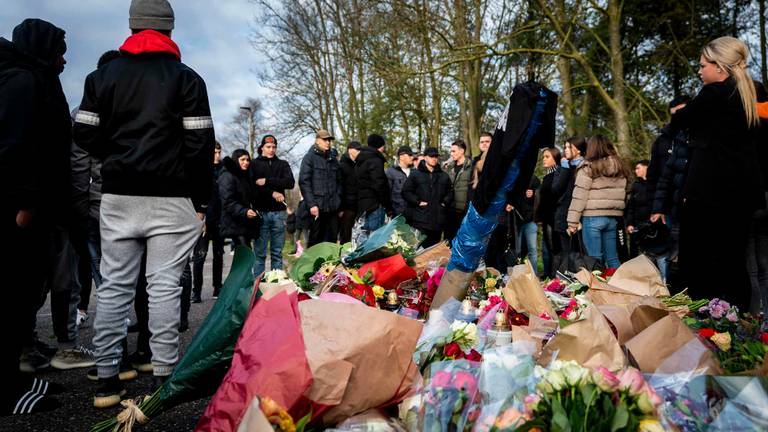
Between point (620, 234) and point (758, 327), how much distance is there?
152 inches

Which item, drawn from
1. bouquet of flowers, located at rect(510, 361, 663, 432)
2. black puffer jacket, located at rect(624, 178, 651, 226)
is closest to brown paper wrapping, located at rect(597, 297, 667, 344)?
bouquet of flowers, located at rect(510, 361, 663, 432)

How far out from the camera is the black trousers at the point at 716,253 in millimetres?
3373

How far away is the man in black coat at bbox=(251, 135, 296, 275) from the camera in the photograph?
25.4ft

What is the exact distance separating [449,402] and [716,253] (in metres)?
2.48

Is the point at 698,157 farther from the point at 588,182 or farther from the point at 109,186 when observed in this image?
the point at 109,186

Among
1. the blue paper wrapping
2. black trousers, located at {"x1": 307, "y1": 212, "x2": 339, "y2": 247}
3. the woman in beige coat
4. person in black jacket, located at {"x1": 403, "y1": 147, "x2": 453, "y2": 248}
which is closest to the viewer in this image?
the blue paper wrapping

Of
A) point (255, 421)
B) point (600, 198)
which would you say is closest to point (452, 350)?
point (255, 421)

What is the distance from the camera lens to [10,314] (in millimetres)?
3055

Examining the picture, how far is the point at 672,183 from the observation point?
200 inches

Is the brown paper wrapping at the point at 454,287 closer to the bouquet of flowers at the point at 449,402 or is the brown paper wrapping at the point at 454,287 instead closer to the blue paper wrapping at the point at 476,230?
the blue paper wrapping at the point at 476,230

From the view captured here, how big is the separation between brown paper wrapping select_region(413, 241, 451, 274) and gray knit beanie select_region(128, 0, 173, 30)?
2279 mm

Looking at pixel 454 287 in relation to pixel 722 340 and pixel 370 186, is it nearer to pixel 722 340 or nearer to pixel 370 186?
pixel 722 340

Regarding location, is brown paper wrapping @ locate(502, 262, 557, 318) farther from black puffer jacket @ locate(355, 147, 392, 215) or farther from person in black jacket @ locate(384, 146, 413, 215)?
person in black jacket @ locate(384, 146, 413, 215)

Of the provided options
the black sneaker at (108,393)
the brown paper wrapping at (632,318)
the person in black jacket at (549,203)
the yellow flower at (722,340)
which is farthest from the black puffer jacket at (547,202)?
the black sneaker at (108,393)
